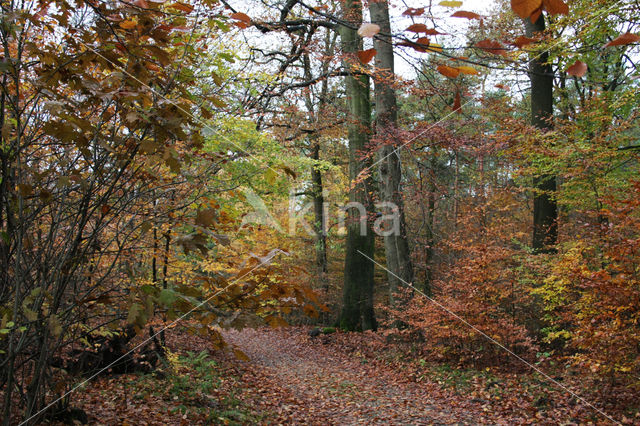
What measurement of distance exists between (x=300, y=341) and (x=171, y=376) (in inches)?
289

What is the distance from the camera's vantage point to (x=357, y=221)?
11.3 meters

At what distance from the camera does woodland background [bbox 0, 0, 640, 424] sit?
2018mm

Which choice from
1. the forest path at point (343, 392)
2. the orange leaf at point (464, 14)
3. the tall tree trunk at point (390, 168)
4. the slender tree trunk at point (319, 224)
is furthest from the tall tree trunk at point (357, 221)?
the orange leaf at point (464, 14)

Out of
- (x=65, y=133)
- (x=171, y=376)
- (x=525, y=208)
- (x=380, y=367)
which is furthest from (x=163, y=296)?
(x=525, y=208)

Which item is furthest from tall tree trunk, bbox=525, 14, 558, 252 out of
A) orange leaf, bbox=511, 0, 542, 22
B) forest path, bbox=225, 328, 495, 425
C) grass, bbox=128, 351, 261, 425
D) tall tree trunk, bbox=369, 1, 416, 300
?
orange leaf, bbox=511, 0, 542, 22

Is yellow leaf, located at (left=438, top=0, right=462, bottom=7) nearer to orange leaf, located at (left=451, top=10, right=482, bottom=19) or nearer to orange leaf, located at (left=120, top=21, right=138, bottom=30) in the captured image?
→ orange leaf, located at (left=451, top=10, right=482, bottom=19)

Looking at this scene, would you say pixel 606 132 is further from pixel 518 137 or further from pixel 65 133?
pixel 65 133

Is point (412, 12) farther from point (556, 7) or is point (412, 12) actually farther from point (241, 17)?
point (241, 17)

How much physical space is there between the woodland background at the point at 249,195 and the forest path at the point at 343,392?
0.95m

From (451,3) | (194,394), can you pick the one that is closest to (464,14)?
(451,3)

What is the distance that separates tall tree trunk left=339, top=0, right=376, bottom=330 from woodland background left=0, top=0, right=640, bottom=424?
62 millimetres

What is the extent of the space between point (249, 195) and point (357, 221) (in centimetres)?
357

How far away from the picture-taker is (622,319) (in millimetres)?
5148

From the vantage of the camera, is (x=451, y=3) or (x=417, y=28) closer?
(x=451, y=3)
